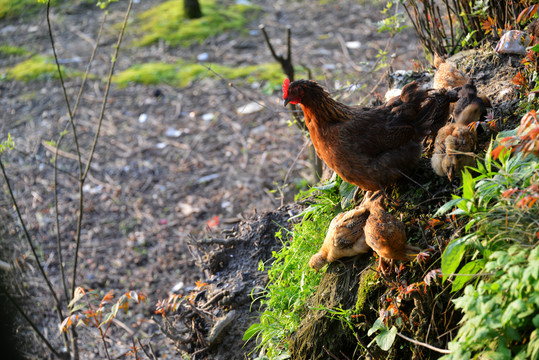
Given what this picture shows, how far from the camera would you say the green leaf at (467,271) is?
236 cm

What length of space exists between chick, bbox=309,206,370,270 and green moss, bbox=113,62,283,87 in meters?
5.64

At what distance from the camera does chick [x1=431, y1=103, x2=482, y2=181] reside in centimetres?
289

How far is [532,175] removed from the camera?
7.95ft

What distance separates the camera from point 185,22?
1039cm

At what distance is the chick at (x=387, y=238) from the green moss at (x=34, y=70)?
785 centimetres

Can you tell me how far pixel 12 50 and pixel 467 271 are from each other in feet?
Answer: 34.3

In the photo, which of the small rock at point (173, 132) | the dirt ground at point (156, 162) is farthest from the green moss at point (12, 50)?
the small rock at point (173, 132)

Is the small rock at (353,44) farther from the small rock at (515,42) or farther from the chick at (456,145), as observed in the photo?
the chick at (456,145)

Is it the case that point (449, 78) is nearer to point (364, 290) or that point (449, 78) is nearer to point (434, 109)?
point (434, 109)

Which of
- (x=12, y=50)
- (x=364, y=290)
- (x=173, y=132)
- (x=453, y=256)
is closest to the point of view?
(x=453, y=256)

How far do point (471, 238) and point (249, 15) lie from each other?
30.4 feet

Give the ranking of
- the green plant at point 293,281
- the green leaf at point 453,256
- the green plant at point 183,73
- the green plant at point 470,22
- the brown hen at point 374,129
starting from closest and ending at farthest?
the green leaf at point 453,256 < the brown hen at point 374,129 < the green plant at point 293,281 < the green plant at point 470,22 < the green plant at point 183,73

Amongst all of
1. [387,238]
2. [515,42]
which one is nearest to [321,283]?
[387,238]

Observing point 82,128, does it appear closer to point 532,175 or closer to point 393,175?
point 393,175
